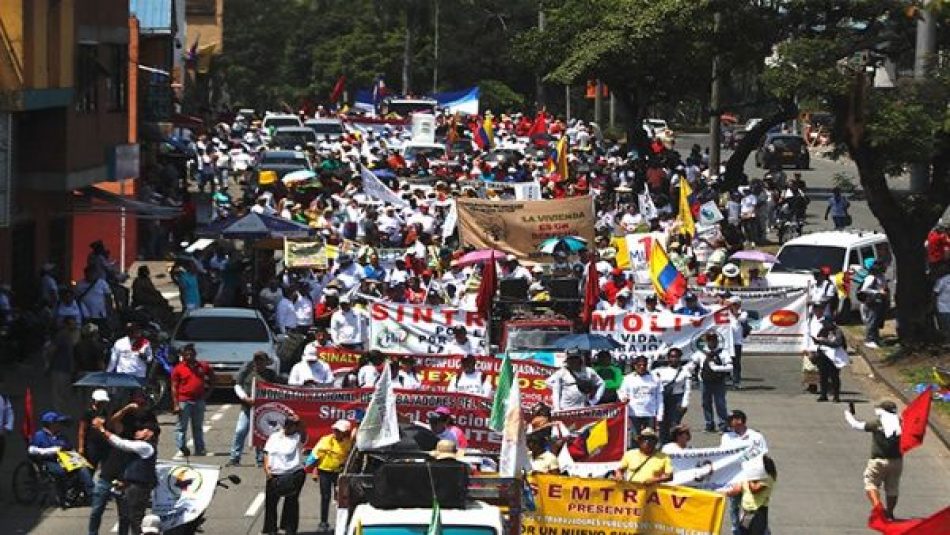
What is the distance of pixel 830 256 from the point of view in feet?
118

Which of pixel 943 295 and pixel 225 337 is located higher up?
pixel 943 295

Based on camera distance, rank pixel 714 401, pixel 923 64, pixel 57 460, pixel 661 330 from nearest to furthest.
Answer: pixel 57 460, pixel 714 401, pixel 661 330, pixel 923 64

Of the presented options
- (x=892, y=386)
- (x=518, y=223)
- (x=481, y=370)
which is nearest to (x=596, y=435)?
(x=481, y=370)

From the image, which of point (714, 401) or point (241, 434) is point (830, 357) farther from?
point (241, 434)

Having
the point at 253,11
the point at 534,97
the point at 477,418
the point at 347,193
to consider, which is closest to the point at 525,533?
the point at 477,418

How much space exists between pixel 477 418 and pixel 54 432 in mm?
4425

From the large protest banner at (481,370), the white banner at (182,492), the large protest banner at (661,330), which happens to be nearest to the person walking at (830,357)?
the large protest banner at (661,330)

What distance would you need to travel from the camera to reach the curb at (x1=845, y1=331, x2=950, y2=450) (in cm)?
2602

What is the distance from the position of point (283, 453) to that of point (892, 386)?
1340 centimetres

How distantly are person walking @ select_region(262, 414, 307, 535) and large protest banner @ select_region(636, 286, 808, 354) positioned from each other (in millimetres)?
12964

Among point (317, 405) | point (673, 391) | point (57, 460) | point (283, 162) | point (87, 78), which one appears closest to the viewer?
point (57, 460)

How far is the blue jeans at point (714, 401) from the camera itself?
26359 millimetres

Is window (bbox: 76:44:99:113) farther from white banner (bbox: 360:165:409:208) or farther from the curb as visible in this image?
the curb

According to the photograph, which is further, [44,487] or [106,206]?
[106,206]
